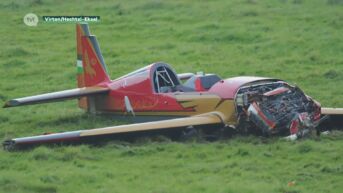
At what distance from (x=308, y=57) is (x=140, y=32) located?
704 centimetres

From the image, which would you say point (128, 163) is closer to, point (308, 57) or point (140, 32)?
point (308, 57)

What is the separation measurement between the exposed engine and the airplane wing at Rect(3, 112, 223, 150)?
0.62 meters

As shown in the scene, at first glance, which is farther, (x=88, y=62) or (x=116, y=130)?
(x=88, y=62)

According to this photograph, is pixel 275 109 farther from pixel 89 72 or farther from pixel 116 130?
pixel 89 72

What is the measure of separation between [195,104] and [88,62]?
392 cm

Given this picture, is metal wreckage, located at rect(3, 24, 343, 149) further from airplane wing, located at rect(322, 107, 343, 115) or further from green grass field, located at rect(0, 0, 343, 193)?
green grass field, located at rect(0, 0, 343, 193)

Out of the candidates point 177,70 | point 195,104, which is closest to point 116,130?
point 195,104

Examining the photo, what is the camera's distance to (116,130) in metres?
17.4

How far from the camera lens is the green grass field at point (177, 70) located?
569 inches

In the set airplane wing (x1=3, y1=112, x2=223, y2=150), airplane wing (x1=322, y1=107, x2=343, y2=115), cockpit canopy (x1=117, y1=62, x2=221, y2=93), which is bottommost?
airplane wing (x1=322, y1=107, x2=343, y2=115)

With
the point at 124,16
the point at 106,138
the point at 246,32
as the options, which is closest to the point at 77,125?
the point at 106,138

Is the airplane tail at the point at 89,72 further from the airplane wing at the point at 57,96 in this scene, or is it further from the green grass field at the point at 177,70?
the green grass field at the point at 177,70

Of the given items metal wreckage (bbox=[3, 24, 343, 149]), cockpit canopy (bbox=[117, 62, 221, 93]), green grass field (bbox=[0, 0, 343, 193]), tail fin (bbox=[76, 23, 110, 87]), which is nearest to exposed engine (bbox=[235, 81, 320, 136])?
metal wreckage (bbox=[3, 24, 343, 149])

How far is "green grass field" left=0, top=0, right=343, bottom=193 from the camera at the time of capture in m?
14.5
